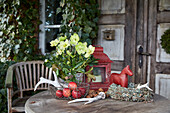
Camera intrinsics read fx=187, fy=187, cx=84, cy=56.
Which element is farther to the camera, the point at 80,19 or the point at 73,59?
the point at 80,19

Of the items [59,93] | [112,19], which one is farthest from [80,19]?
[59,93]

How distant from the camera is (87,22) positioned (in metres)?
2.81

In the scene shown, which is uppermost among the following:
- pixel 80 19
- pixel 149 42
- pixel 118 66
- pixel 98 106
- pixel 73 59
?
pixel 80 19

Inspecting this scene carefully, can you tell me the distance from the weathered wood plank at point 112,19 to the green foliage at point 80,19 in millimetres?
138

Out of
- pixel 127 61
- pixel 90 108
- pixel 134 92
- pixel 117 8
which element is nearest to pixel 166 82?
pixel 127 61

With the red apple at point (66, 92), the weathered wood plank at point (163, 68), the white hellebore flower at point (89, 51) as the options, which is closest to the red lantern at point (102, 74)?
the white hellebore flower at point (89, 51)

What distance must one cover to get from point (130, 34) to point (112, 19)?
0.37 m

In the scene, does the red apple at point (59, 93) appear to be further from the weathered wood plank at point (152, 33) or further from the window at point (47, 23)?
the window at point (47, 23)

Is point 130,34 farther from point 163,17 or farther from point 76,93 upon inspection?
point 76,93

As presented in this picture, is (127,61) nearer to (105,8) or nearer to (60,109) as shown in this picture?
(105,8)

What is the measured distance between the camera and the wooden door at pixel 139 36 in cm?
275

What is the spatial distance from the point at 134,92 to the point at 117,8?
1821mm

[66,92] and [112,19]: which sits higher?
[112,19]

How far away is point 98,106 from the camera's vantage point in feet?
4.43
